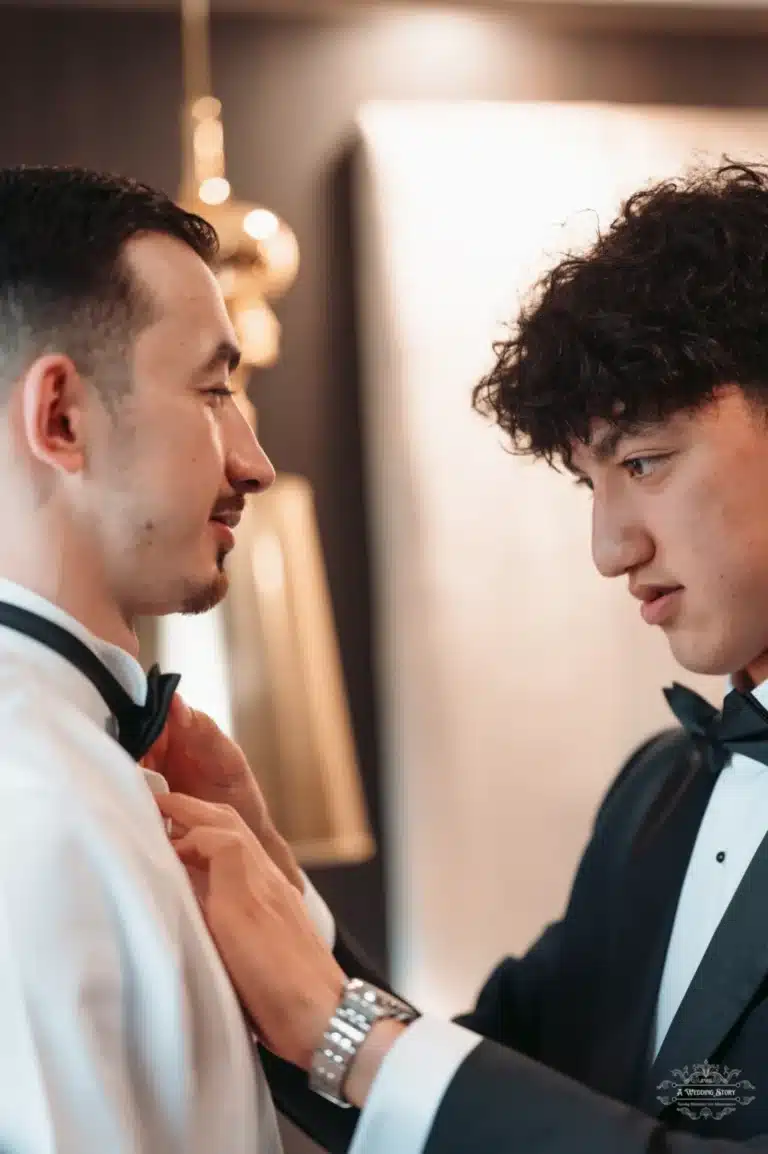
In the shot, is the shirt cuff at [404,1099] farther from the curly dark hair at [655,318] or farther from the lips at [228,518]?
the curly dark hair at [655,318]

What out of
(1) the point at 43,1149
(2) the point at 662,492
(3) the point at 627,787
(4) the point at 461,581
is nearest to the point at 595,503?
(2) the point at 662,492

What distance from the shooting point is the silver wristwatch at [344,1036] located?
0.99 m

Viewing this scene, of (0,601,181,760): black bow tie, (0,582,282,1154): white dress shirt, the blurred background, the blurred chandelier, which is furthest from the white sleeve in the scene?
the blurred background

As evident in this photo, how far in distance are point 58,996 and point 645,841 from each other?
0.76 m

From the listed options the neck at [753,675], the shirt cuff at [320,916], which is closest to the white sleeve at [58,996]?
the shirt cuff at [320,916]

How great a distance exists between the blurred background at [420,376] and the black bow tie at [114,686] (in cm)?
140

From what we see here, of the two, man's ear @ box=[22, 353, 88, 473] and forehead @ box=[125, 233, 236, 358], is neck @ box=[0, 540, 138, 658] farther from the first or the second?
forehead @ box=[125, 233, 236, 358]

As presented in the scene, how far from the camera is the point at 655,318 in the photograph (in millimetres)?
1160

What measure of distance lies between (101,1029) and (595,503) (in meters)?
0.65

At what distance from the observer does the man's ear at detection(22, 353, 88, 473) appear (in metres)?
0.95

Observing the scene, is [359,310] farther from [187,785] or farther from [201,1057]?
[201,1057]

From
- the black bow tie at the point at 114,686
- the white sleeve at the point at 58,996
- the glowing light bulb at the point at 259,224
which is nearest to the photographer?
the white sleeve at the point at 58,996

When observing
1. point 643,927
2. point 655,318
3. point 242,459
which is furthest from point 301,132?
point 643,927

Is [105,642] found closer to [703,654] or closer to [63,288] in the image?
[63,288]
